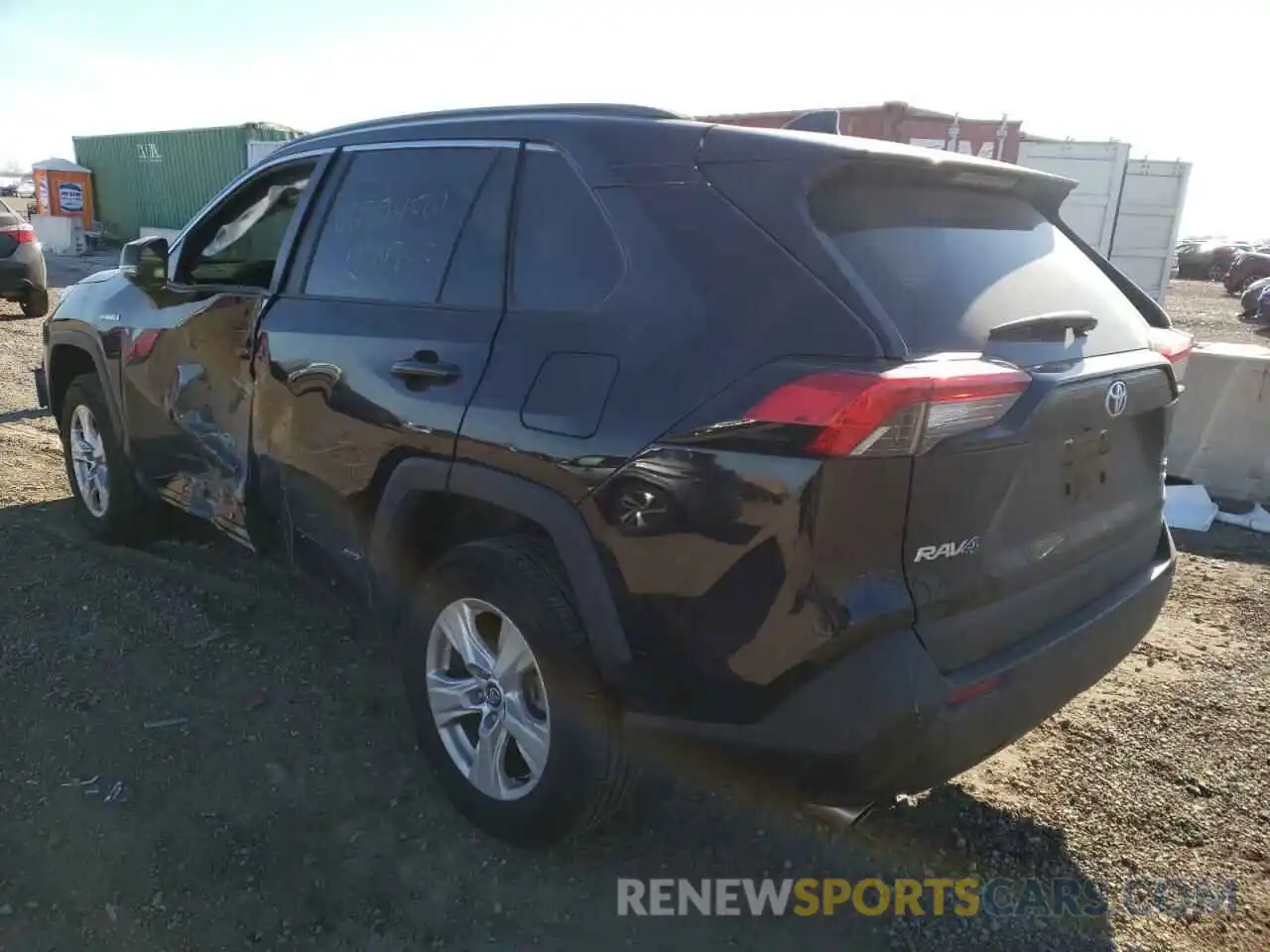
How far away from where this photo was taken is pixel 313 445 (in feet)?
9.97

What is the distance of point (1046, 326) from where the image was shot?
2.24m

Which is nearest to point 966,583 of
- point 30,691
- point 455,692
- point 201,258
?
point 455,692

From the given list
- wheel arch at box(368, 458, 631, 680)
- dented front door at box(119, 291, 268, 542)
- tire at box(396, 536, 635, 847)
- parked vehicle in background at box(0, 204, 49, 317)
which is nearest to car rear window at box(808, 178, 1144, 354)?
wheel arch at box(368, 458, 631, 680)

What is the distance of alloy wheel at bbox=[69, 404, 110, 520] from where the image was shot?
4.55 meters

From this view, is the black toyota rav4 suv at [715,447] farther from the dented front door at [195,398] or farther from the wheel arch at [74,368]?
the wheel arch at [74,368]

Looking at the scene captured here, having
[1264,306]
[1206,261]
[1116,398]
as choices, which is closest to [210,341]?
[1116,398]

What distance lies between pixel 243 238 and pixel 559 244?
7.50 feet

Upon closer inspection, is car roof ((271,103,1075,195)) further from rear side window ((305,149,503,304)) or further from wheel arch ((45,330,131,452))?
wheel arch ((45,330,131,452))

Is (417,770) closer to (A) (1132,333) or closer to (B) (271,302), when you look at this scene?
(B) (271,302)

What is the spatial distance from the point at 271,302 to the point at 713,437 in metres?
2.00

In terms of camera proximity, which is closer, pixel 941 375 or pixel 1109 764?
pixel 941 375

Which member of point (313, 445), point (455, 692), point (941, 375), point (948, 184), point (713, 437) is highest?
point (948, 184)

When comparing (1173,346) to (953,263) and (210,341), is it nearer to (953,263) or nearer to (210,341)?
(953,263)

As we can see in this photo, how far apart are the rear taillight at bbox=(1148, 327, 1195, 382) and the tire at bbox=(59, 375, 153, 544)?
13.2 feet
